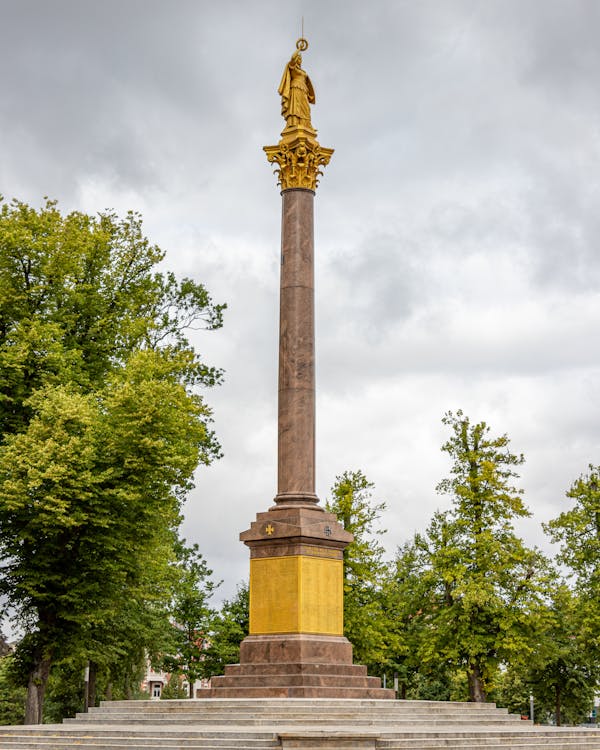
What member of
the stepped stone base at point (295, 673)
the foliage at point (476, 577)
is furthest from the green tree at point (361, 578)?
the stepped stone base at point (295, 673)

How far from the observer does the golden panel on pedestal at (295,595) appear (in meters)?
21.0

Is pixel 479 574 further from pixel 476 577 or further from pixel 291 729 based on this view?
pixel 291 729

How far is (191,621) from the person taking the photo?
1828 inches

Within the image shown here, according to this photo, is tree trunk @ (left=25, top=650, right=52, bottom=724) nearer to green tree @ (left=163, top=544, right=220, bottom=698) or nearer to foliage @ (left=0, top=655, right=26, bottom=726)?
green tree @ (left=163, top=544, right=220, bottom=698)

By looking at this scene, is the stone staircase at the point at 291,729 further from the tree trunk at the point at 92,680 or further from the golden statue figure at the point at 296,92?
the tree trunk at the point at 92,680

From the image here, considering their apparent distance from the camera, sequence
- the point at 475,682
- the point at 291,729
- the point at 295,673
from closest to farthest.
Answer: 1. the point at 291,729
2. the point at 295,673
3. the point at 475,682

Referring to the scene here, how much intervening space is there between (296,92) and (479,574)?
62.4ft

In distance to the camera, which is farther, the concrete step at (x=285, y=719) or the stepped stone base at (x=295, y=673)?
the stepped stone base at (x=295, y=673)

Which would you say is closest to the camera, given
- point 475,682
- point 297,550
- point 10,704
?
point 297,550

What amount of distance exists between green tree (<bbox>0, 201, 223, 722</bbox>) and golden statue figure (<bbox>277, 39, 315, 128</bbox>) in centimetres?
776

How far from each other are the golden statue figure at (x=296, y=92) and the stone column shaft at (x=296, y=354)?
6.70ft

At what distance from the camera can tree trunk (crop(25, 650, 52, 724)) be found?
27.1 meters

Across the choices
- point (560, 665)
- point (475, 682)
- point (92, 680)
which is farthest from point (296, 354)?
point (560, 665)

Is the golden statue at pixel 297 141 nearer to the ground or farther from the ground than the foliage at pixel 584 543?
farther from the ground
